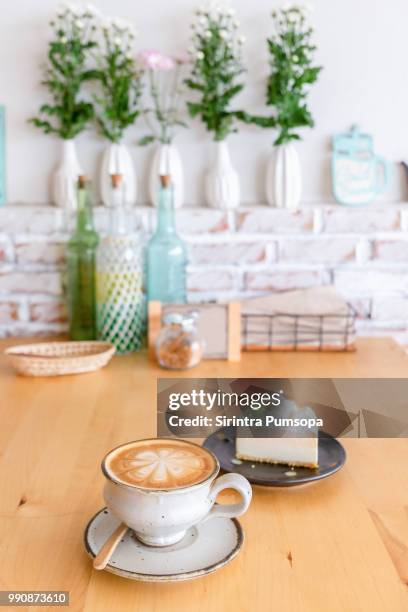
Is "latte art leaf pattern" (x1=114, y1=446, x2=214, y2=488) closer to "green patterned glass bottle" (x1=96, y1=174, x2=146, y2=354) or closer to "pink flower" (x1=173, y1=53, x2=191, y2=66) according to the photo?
"green patterned glass bottle" (x1=96, y1=174, x2=146, y2=354)

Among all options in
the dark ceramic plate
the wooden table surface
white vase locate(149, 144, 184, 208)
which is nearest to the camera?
the wooden table surface

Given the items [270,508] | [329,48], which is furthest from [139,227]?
[270,508]

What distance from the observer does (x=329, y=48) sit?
6.85 feet

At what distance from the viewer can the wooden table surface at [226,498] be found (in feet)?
2.99

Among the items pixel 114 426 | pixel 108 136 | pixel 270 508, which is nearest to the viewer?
pixel 270 508

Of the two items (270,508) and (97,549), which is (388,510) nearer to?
(270,508)

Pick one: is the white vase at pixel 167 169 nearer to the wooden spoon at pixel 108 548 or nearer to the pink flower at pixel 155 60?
the pink flower at pixel 155 60

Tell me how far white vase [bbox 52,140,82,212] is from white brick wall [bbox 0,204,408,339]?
1.9 inches

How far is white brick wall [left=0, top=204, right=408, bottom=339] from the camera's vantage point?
2.05 meters

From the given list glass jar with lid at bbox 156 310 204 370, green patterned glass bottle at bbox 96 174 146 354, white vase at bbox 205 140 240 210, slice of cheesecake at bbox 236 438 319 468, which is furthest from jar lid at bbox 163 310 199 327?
slice of cheesecake at bbox 236 438 319 468

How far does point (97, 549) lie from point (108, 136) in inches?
51.8

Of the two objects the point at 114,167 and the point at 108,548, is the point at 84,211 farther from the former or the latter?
the point at 108,548

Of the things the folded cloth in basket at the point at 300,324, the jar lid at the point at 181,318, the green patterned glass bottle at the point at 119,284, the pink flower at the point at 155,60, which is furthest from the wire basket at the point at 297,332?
the pink flower at the point at 155,60

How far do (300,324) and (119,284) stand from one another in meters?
0.43
